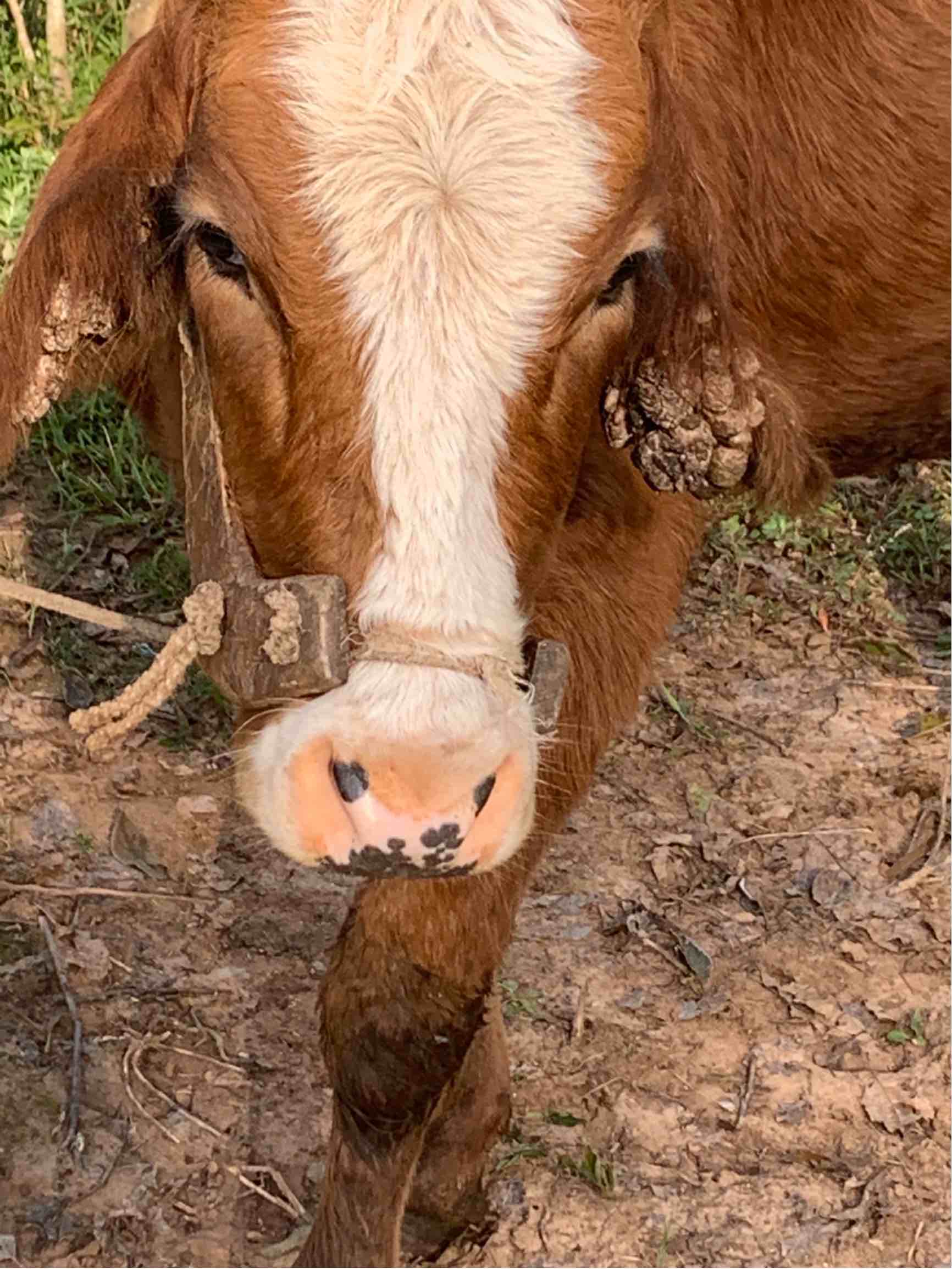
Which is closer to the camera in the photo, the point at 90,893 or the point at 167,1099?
the point at 167,1099

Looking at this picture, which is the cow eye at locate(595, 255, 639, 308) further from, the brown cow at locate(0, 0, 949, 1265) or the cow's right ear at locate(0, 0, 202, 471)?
the cow's right ear at locate(0, 0, 202, 471)

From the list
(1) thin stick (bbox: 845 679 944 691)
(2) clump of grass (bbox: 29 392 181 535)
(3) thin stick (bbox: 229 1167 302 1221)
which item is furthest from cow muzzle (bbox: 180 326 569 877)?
(1) thin stick (bbox: 845 679 944 691)

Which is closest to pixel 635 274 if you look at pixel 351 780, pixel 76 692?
pixel 351 780

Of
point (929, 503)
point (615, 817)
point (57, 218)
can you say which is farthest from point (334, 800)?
point (929, 503)

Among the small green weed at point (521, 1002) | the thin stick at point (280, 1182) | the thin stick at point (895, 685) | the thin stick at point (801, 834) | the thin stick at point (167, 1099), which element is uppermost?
the thin stick at point (167, 1099)

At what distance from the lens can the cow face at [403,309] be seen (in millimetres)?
1777

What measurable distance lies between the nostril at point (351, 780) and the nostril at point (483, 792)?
4.9 inches

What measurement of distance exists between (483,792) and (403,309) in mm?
551

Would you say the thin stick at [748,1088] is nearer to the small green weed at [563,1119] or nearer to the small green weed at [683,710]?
the small green weed at [563,1119]

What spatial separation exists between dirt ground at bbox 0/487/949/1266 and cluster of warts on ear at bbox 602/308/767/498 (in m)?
1.32

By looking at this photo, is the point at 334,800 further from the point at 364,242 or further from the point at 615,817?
the point at 615,817

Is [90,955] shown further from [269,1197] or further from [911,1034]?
[911,1034]

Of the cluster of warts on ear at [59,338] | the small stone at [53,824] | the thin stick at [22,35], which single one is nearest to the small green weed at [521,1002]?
the small stone at [53,824]

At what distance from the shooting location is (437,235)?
178 centimetres
